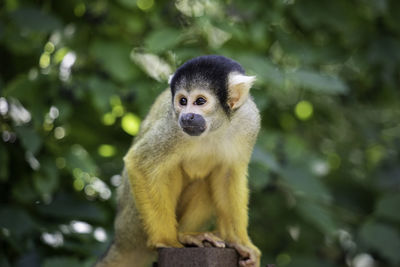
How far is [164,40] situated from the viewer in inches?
140

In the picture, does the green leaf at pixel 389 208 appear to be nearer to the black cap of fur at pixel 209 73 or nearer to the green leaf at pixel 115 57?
the black cap of fur at pixel 209 73

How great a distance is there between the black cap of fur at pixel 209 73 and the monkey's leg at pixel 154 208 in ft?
1.62

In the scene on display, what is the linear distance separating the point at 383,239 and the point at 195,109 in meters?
2.12

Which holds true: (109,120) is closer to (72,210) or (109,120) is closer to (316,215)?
(72,210)

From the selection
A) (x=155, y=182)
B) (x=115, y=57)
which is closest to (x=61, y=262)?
(x=155, y=182)

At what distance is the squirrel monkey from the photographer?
289cm

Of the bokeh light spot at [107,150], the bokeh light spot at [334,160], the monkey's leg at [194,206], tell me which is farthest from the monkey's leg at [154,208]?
the bokeh light spot at [334,160]

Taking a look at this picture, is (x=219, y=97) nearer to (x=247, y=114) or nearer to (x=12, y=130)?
(x=247, y=114)

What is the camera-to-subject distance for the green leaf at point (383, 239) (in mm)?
4074

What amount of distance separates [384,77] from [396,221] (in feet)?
4.12

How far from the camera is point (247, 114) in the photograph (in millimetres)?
3115

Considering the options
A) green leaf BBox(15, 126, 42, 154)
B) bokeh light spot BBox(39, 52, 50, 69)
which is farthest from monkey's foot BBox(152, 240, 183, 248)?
bokeh light spot BBox(39, 52, 50, 69)

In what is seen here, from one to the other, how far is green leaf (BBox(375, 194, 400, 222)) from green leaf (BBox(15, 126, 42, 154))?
267 cm

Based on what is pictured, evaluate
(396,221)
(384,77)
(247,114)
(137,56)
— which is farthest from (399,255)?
(137,56)
